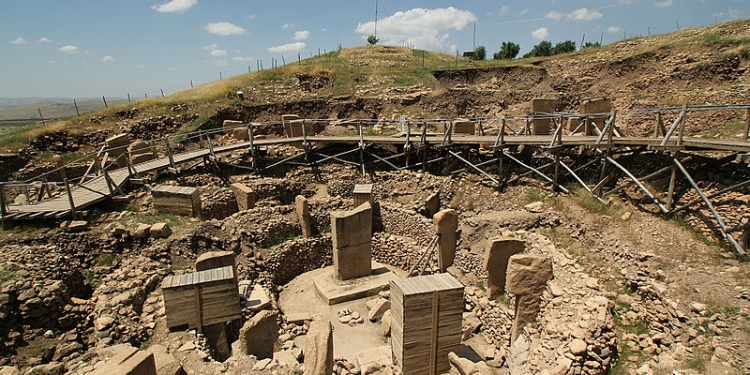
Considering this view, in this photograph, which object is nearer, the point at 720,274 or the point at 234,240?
the point at 720,274

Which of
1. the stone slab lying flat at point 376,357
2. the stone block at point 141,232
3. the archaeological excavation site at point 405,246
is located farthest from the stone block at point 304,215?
the stone slab lying flat at point 376,357

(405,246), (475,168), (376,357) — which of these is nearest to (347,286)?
(405,246)

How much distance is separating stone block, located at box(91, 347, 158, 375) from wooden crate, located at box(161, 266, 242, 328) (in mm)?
1848

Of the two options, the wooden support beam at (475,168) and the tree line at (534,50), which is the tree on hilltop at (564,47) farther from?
the wooden support beam at (475,168)

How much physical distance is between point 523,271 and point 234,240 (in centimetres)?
803

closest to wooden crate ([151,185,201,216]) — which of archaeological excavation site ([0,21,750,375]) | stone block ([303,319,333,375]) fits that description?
archaeological excavation site ([0,21,750,375])

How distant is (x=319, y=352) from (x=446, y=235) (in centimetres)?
626

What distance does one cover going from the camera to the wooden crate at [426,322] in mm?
7270

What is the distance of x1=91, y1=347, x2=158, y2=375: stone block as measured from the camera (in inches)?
217

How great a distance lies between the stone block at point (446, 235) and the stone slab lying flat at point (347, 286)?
5.55 feet

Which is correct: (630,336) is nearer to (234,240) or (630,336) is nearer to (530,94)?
(234,240)

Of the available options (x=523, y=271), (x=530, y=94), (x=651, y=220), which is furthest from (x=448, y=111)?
(x=523, y=271)

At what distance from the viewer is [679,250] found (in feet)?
28.2

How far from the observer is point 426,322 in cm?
740
